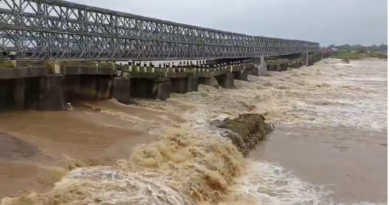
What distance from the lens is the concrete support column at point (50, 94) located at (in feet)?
55.0

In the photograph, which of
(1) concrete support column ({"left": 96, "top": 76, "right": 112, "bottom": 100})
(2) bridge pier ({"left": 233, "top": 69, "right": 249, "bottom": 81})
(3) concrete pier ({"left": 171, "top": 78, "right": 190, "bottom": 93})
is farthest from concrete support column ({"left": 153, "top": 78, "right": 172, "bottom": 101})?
(2) bridge pier ({"left": 233, "top": 69, "right": 249, "bottom": 81})

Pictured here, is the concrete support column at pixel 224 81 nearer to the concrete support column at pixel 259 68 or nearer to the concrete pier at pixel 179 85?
the concrete pier at pixel 179 85

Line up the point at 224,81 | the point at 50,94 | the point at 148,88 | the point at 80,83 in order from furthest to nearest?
the point at 224,81 → the point at 148,88 → the point at 80,83 → the point at 50,94

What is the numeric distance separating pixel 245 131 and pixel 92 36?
16324 mm

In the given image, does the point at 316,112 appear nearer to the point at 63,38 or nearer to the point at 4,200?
the point at 63,38

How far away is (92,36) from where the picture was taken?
3059 cm

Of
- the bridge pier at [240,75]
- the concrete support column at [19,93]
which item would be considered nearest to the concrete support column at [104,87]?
the concrete support column at [19,93]

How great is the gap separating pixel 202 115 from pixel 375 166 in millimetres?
8222

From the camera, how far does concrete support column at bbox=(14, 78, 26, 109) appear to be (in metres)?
16.5

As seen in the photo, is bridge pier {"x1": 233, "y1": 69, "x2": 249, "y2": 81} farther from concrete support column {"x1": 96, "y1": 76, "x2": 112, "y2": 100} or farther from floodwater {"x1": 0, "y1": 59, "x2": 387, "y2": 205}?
concrete support column {"x1": 96, "y1": 76, "x2": 112, "y2": 100}

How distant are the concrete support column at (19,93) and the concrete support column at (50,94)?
0.56 metres

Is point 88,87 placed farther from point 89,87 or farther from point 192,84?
point 192,84

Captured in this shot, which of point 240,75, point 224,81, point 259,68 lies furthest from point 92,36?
point 259,68

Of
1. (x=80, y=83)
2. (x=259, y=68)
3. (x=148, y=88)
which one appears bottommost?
(x=148, y=88)
